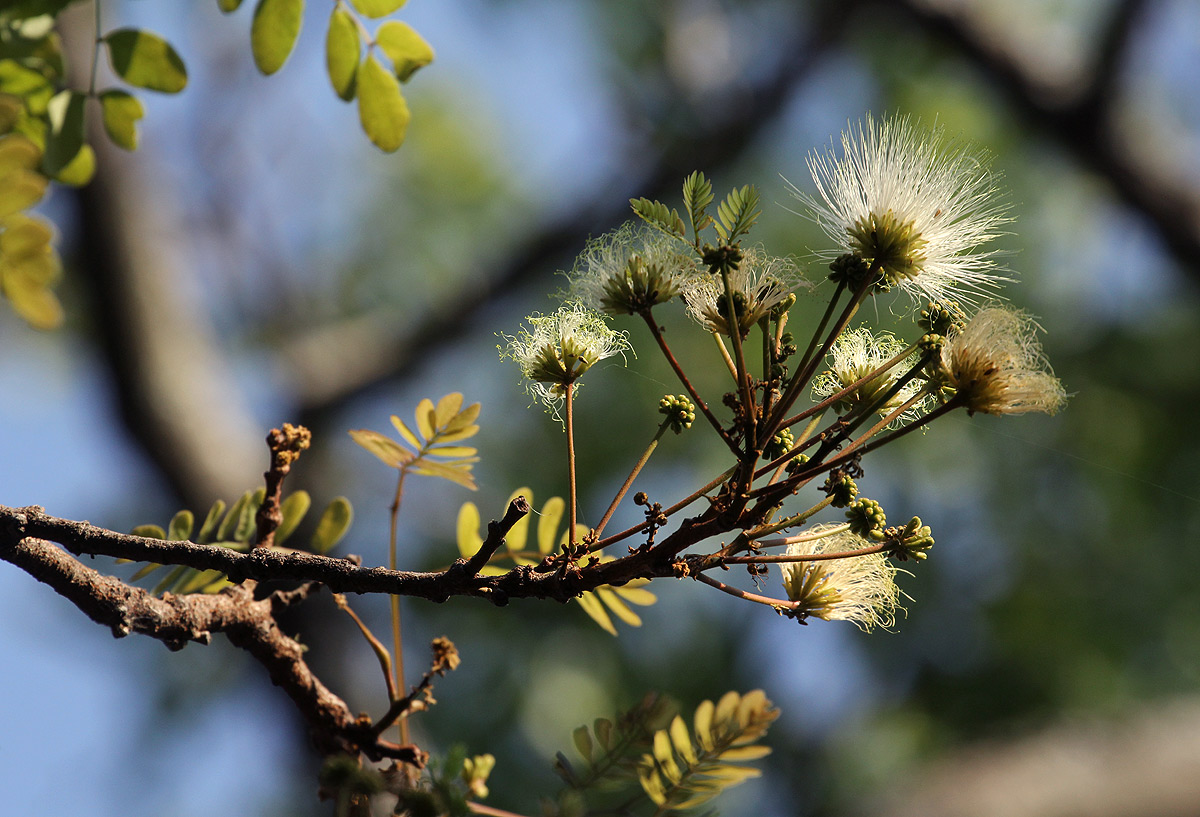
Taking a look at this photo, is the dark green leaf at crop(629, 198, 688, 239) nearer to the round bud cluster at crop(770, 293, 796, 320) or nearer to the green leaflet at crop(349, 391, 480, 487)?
the round bud cluster at crop(770, 293, 796, 320)

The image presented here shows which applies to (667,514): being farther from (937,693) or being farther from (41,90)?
(937,693)

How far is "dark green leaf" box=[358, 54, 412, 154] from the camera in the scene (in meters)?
1.13

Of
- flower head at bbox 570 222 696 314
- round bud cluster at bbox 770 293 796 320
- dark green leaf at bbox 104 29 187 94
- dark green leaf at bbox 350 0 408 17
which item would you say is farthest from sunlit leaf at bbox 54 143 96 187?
round bud cluster at bbox 770 293 796 320

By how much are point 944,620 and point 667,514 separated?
537cm

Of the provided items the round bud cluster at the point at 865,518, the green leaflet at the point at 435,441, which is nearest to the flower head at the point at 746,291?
the round bud cluster at the point at 865,518

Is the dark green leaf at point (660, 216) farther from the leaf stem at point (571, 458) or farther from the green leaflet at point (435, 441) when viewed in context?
the green leaflet at point (435, 441)

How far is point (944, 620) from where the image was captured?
5.69m

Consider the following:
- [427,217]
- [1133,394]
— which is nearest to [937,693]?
[1133,394]

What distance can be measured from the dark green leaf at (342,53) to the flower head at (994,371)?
806mm

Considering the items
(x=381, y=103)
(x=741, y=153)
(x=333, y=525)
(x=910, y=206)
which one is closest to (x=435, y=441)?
(x=333, y=525)

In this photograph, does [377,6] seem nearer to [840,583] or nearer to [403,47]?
[403,47]

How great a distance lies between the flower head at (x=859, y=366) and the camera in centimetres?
109

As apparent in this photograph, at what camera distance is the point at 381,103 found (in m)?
1.13

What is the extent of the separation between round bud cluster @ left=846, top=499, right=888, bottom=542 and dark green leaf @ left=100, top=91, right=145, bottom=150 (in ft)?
3.17
